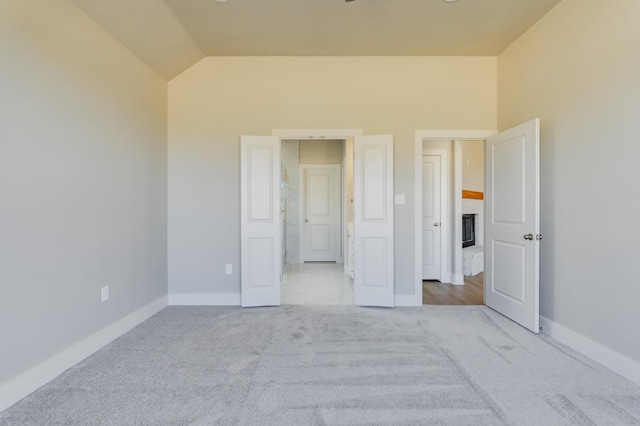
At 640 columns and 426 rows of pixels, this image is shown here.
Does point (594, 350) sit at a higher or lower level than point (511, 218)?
lower

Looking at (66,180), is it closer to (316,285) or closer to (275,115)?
(275,115)

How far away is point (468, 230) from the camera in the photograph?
611cm

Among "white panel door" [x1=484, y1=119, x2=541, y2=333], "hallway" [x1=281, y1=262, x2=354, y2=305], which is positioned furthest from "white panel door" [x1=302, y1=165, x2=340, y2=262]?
"white panel door" [x1=484, y1=119, x2=541, y2=333]

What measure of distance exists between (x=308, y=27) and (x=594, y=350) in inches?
145

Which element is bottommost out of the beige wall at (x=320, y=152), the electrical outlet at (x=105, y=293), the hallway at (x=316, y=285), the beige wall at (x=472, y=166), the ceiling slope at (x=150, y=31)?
the hallway at (x=316, y=285)

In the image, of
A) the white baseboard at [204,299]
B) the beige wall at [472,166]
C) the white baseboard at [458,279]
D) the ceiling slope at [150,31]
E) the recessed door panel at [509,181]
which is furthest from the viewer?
the beige wall at [472,166]

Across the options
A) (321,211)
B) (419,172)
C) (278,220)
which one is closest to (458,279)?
(419,172)

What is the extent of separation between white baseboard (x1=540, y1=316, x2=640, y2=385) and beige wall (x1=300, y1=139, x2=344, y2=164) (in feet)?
16.5

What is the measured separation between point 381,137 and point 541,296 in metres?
2.28

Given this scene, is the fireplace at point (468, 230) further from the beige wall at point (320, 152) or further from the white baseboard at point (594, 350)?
the white baseboard at point (594, 350)

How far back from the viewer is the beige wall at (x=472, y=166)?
595 cm

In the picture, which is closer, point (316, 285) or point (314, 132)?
point (314, 132)

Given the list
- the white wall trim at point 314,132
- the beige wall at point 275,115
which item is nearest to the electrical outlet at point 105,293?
the beige wall at point 275,115

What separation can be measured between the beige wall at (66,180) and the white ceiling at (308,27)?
10.8 inches
